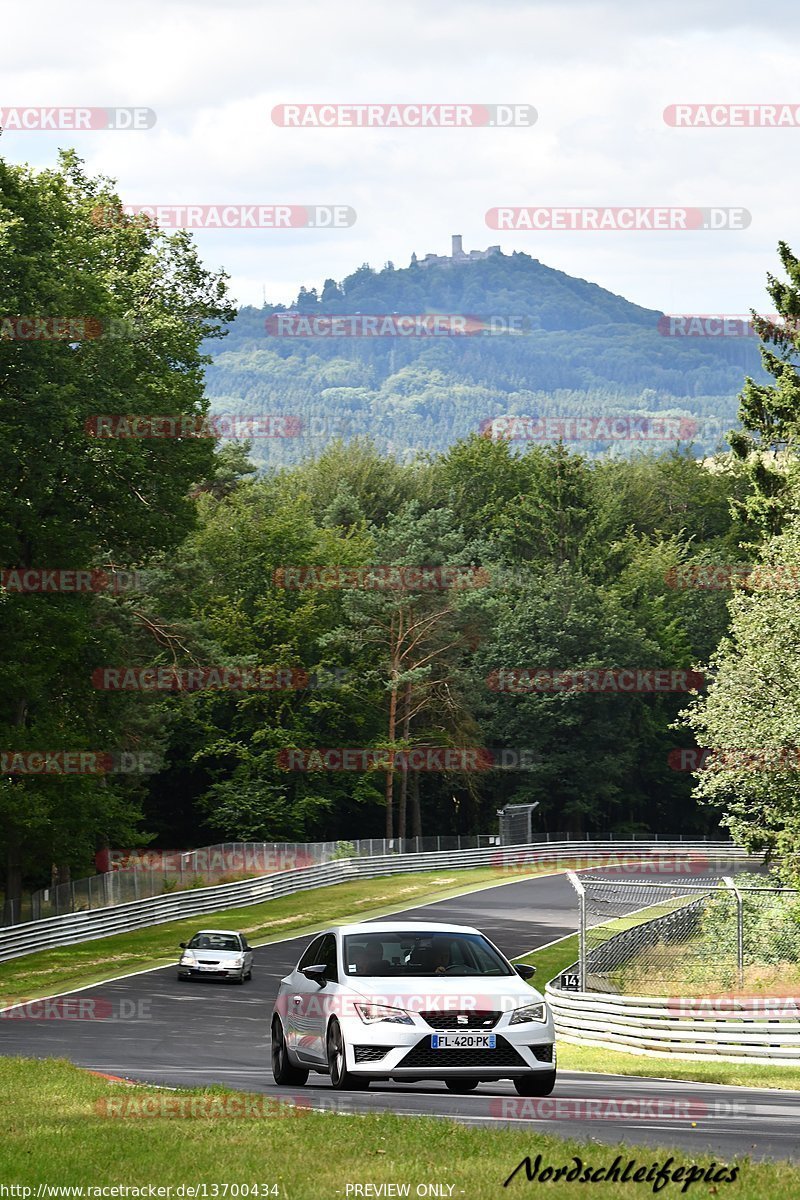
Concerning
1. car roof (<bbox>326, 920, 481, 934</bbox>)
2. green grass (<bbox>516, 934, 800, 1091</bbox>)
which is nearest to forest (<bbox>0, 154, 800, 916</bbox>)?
green grass (<bbox>516, 934, 800, 1091</bbox>)

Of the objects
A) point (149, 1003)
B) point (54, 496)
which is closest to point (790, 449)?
point (54, 496)

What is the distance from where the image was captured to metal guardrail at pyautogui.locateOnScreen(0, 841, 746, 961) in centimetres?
4588

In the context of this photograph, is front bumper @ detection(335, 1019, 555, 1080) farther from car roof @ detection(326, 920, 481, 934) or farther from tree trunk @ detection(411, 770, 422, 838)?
tree trunk @ detection(411, 770, 422, 838)

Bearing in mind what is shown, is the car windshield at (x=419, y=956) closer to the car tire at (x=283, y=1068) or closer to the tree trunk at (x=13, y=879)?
the car tire at (x=283, y=1068)

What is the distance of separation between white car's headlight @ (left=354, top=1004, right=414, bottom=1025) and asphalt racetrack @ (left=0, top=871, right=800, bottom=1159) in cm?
69

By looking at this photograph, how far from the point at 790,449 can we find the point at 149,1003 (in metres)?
23.3

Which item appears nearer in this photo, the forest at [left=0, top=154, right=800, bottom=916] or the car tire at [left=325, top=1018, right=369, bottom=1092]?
the car tire at [left=325, top=1018, right=369, bottom=1092]

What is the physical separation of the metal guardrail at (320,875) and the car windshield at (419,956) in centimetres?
2959

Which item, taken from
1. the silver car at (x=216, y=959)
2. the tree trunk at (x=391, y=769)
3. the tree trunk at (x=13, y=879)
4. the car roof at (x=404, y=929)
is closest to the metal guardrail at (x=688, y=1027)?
the car roof at (x=404, y=929)

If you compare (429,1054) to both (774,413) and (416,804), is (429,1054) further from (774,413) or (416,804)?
(416,804)

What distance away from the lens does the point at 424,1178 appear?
9352 mm

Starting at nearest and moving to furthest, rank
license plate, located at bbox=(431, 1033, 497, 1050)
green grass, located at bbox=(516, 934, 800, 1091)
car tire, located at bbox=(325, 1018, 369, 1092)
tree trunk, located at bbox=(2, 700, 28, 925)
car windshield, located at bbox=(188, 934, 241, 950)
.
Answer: license plate, located at bbox=(431, 1033, 497, 1050) < car tire, located at bbox=(325, 1018, 369, 1092) < green grass, located at bbox=(516, 934, 800, 1091) < car windshield, located at bbox=(188, 934, 241, 950) < tree trunk, located at bbox=(2, 700, 28, 925)

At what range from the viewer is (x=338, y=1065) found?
14.2 meters

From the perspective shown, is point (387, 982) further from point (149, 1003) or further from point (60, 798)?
point (60, 798)
